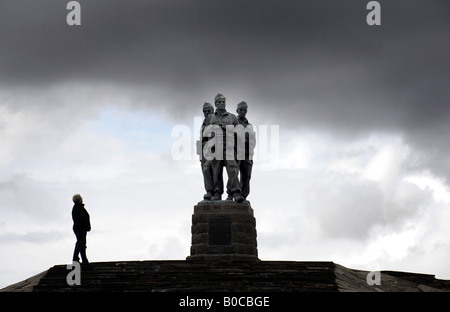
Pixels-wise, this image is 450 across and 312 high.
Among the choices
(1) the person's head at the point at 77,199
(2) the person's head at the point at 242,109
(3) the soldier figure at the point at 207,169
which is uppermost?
(2) the person's head at the point at 242,109

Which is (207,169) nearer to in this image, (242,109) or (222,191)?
(222,191)

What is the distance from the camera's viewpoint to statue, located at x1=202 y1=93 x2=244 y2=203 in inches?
1315

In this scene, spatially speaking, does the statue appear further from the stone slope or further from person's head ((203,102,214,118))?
the stone slope

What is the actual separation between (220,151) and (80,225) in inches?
276

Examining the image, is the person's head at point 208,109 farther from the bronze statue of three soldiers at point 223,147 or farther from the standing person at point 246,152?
the standing person at point 246,152

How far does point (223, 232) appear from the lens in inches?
1275

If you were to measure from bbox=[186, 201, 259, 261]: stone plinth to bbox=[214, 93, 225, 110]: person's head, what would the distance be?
11.0ft

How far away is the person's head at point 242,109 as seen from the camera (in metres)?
34.0

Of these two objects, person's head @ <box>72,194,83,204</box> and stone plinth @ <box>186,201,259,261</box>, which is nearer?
person's head @ <box>72,194,83,204</box>

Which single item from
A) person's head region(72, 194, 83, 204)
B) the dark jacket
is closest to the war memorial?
the dark jacket

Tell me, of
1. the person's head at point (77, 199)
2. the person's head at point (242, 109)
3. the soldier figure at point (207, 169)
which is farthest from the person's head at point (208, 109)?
the person's head at point (77, 199)
